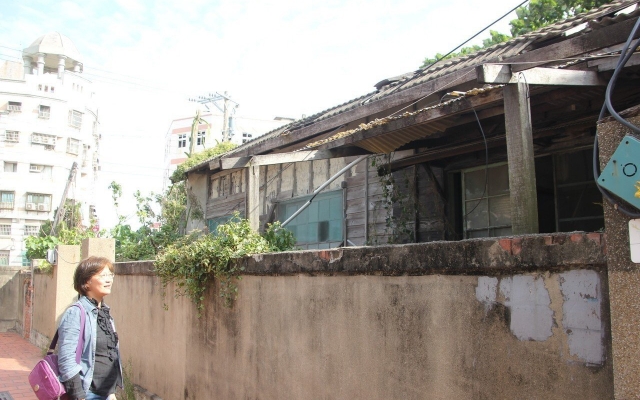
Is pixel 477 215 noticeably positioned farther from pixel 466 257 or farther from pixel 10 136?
pixel 10 136

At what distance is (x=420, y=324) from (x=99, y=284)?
2251mm

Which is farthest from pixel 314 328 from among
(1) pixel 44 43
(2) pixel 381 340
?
(1) pixel 44 43

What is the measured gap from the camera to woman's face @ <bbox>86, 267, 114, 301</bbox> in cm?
392

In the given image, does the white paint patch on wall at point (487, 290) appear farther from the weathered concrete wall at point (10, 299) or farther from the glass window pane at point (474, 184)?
the weathered concrete wall at point (10, 299)

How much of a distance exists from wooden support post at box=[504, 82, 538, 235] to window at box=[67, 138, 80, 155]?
1907 inches

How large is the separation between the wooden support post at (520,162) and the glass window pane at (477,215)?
10.3ft

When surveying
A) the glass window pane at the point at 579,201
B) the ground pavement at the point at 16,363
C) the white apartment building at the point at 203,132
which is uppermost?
the white apartment building at the point at 203,132

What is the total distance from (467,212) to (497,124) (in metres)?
1.37

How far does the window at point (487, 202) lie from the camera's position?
6.60 metres

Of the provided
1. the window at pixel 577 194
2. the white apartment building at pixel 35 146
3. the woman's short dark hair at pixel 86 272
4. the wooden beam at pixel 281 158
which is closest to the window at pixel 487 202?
the window at pixel 577 194

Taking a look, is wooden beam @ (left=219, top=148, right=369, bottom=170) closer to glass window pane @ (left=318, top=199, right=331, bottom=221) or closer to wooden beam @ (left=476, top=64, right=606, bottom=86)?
wooden beam @ (left=476, top=64, right=606, bottom=86)

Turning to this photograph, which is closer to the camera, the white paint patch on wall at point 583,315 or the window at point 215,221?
the white paint patch on wall at point 583,315

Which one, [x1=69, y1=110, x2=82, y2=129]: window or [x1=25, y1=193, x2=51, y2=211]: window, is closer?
[x1=25, y1=193, x2=51, y2=211]: window

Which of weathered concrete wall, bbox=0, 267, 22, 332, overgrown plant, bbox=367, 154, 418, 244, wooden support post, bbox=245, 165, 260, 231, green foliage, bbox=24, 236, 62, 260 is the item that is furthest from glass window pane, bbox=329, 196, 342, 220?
weathered concrete wall, bbox=0, 267, 22, 332
